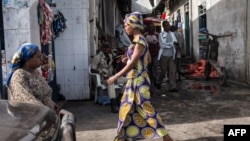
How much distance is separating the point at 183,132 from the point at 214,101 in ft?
8.17

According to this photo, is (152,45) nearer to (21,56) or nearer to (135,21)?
(135,21)

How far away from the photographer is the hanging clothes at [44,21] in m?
5.75

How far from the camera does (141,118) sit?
4.14m

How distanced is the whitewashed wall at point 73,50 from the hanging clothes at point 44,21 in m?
1.27

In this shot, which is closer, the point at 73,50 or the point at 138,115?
the point at 138,115

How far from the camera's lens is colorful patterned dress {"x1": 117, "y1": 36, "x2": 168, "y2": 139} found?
4090mm

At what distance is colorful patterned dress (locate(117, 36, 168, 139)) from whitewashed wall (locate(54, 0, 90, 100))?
3.53 m

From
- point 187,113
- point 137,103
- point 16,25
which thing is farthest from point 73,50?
point 137,103

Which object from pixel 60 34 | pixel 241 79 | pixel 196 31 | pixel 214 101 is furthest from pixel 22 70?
pixel 196 31

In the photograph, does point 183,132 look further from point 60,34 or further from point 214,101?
point 60,34

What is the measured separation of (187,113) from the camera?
6.18 meters

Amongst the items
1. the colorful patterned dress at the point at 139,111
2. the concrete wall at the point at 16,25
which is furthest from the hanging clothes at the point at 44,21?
the colorful patterned dress at the point at 139,111

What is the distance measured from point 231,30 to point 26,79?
8.71 metres

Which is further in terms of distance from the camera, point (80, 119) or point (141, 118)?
point (80, 119)
